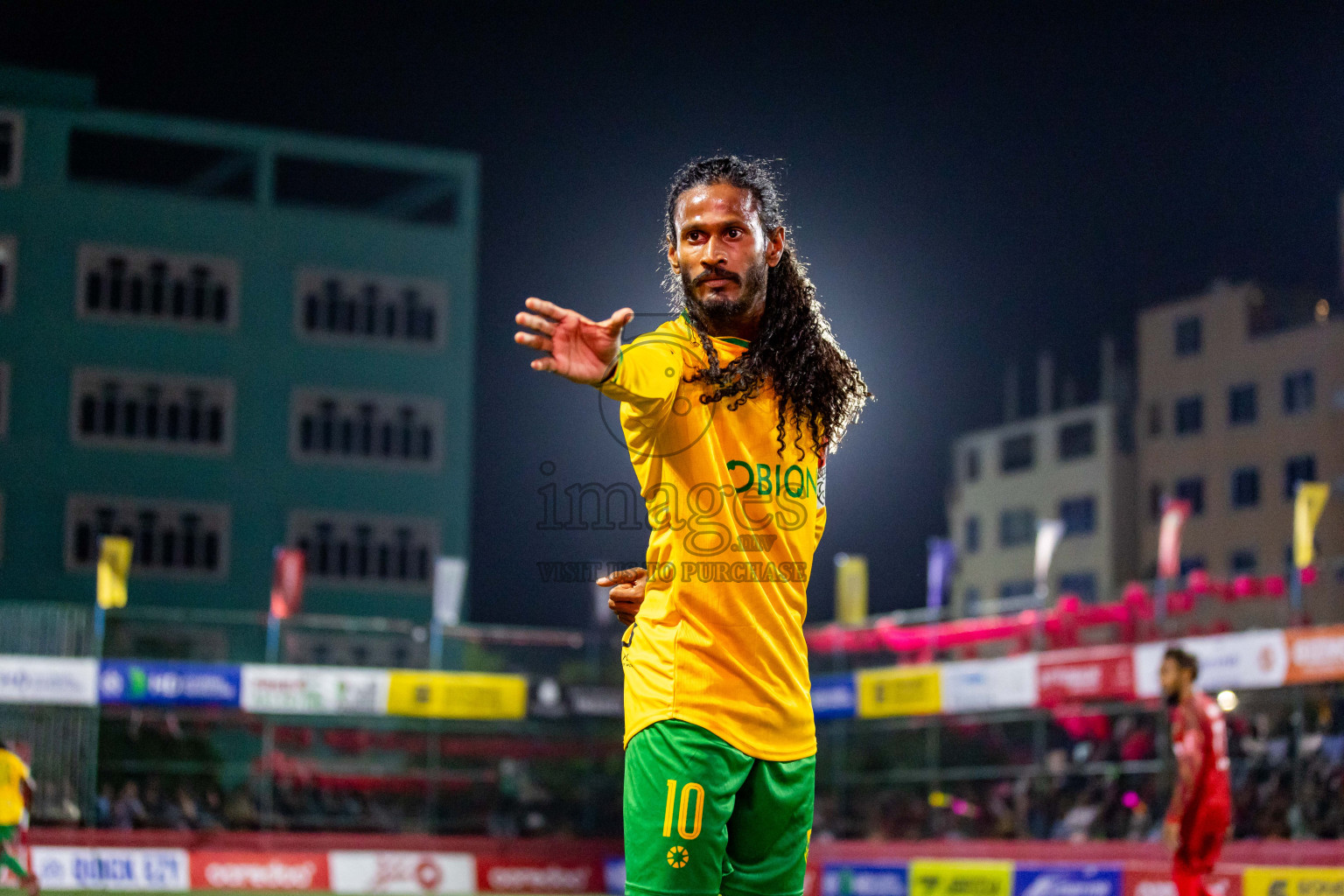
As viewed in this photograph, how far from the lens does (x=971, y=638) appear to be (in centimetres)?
2258

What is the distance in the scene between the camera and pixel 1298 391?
190 feet

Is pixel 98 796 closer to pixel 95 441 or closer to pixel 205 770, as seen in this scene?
pixel 205 770

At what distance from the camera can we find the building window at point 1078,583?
217ft

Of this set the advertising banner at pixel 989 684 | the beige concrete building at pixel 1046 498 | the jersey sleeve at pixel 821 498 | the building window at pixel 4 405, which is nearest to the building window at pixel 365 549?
the building window at pixel 4 405

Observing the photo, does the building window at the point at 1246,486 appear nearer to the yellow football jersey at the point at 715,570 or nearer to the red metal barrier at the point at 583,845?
the red metal barrier at the point at 583,845

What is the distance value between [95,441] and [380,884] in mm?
22640

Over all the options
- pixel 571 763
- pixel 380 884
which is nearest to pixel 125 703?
pixel 380 884

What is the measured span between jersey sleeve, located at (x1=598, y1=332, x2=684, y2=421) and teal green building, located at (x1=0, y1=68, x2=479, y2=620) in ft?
134

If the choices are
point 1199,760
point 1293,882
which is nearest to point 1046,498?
point 1293,882

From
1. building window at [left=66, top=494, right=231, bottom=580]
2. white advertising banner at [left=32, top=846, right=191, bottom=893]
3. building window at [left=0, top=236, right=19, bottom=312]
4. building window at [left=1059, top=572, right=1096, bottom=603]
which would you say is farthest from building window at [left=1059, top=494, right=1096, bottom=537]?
white advertising banner at [left=32, top=846, right=191, bottom=893]

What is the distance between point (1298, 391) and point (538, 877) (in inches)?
1629

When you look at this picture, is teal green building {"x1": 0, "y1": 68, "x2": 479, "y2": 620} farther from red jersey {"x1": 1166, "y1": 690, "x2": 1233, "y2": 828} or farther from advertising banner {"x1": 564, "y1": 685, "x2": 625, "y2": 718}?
red jersey {"x1": 1166, "y1": 690, "x2": 1233, "y2": 828}

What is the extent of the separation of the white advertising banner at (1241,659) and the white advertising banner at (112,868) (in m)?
12.9

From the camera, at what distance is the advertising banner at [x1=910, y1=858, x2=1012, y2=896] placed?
18984mm
